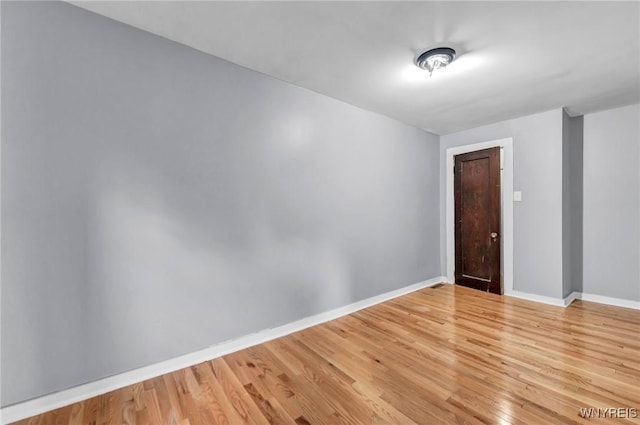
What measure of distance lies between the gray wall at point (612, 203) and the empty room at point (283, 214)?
0.02 meters

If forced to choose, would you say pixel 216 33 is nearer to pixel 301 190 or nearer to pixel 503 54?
pixel 301 190

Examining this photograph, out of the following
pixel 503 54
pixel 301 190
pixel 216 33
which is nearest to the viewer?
pixel 216 33

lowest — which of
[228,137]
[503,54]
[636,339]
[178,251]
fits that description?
[636,339]

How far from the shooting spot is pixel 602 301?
3.40 meters

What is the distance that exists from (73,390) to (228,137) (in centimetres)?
204

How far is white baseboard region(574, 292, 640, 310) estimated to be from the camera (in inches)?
126

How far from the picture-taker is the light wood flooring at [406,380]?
1577 millimetres

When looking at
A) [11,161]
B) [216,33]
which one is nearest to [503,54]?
[216,33]

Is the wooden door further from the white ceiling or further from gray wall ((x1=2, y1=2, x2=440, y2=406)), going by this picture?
gray wall ((x1=2, y1=2, x2=440, y2=406))

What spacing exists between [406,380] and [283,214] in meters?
1.71

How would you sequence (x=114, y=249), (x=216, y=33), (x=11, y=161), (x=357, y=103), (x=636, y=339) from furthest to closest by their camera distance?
(x=357, y=103) < (x=636, y=339) < (x=216, y=33) < (x=114, y=249) < (x=11, y=161)

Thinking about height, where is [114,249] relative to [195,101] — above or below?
below

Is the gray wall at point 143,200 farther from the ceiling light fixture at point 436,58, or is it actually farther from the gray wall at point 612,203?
the gray wall at point 612,203

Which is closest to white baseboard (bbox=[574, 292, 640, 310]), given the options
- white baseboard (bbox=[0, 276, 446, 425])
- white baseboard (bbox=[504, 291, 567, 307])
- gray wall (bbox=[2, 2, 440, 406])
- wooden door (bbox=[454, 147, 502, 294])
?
white baseboard (bbox=[504, 291, 567, 307])
